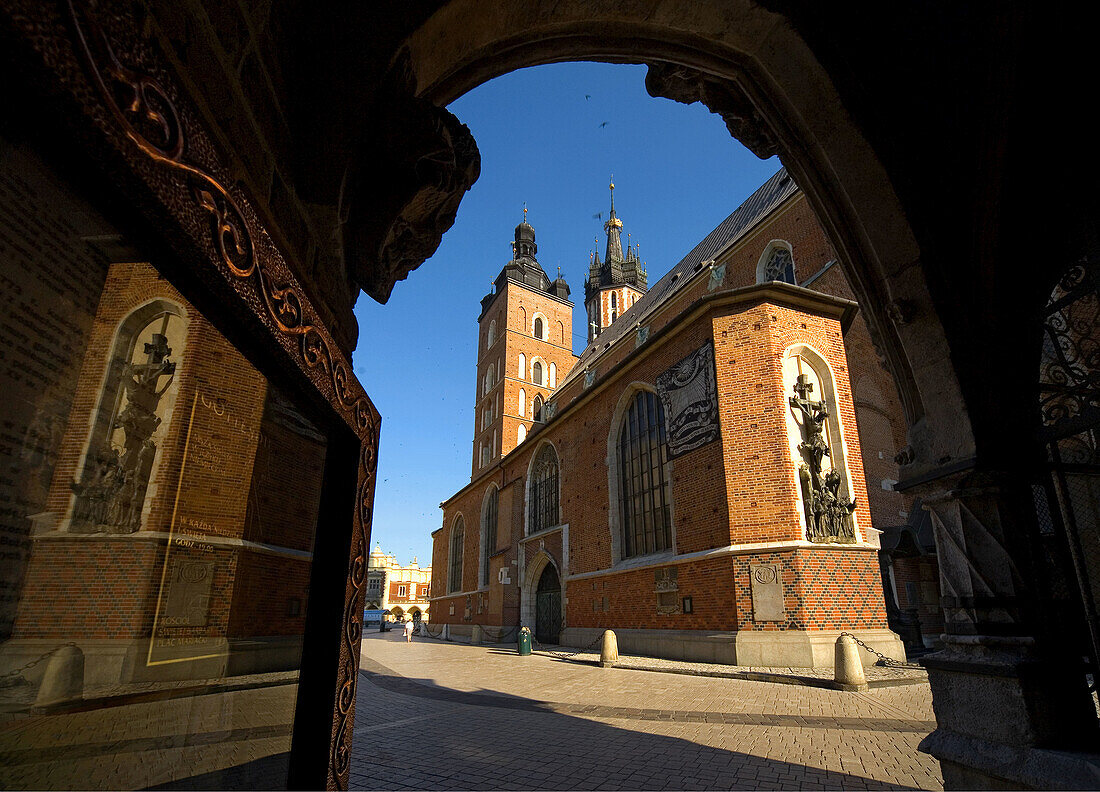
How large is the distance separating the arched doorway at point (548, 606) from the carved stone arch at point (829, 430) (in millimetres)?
10908

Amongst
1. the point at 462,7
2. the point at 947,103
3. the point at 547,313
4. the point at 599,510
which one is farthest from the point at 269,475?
the point at 547,313

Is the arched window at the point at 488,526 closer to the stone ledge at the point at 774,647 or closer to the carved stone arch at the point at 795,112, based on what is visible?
the stone ledge at the point at 774,647

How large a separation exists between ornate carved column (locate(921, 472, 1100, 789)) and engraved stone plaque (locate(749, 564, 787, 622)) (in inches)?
328

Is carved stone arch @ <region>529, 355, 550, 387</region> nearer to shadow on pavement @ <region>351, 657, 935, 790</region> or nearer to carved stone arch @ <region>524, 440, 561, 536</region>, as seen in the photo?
carved stone arch @ <region>524, 440, 561, 536</region>

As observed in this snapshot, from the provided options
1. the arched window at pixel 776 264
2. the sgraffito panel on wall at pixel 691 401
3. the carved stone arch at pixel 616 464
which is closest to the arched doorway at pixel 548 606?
the carved stone arch at pixel 616 464

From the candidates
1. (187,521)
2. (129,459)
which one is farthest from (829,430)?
(129,459)

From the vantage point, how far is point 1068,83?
271 cm

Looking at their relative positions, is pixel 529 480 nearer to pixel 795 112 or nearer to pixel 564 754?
pixel 564 754

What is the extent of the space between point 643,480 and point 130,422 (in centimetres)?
1531

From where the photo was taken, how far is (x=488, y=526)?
93.1 ft

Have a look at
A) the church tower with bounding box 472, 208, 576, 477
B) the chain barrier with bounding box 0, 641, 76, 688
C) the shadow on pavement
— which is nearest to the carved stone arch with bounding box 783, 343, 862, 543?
the shadow on pavement

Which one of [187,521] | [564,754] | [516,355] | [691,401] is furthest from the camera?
[516,355]

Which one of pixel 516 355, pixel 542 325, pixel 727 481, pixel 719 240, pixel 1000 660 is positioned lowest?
pixel 1000 660

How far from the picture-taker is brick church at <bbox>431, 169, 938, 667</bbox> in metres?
11.0
